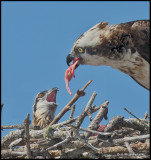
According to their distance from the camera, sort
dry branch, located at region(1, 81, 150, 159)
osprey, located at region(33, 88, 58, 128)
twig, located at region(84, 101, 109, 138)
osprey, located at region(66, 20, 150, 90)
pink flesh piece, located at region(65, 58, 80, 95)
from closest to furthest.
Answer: dry branch, located at region(1, 81, 150, 159) < twig, located at region(84, 101, 109, 138) < osprey, located at region(66, 20, 150, 90) < pink flesh piece, located at region(65, 58, 80, 95) < osprey, located at region(33, 88, 58, 128)

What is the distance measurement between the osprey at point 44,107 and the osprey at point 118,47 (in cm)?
310

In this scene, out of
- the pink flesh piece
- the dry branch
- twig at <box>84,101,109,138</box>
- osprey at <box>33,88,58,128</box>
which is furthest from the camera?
osprey at <box>33,88,58,128</box>

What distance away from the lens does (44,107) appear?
362 inches

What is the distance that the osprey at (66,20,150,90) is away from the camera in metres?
5.89

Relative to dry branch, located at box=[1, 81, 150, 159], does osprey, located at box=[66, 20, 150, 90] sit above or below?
above

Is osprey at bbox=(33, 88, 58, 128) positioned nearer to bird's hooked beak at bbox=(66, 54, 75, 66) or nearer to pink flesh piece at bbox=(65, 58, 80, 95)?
pink flesh piece at bbox=(65, 58, 80, 95)

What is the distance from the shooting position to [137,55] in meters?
5.90

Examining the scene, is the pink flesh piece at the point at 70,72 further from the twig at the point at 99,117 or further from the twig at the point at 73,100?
the twig at the point at 99,117

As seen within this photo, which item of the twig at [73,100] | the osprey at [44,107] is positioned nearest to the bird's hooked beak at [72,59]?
the twig at [73,100]

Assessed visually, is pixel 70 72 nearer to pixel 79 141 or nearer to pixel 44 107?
pixel 79 141

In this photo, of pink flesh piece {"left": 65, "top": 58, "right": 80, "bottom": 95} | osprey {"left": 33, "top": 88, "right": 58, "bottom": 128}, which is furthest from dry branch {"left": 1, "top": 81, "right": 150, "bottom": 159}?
osprey {"left": 33, "top": 88, "right": 58, "bottom": 128}

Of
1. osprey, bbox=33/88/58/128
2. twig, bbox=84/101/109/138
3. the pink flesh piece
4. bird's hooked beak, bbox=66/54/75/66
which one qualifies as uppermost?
bird's hooked beak, bbox=66/54/75/66

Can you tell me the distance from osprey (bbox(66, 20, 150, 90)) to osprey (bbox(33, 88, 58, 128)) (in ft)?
10.2

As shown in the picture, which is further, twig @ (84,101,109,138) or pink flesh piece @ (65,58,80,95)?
pink flesh piece @ (65,58,80,95)
